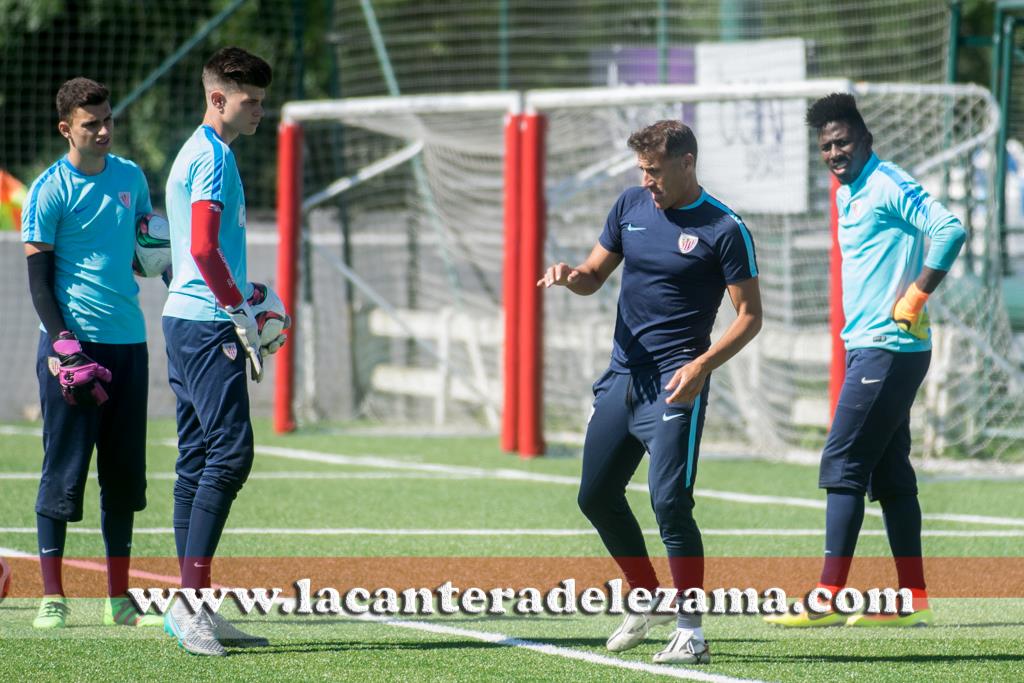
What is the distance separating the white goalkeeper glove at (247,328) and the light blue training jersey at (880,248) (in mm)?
2738

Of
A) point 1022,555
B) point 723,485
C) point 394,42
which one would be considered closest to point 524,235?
point 723,485

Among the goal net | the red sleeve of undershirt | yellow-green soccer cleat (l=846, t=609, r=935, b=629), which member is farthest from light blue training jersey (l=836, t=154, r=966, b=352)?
the goal net

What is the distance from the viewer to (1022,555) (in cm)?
823

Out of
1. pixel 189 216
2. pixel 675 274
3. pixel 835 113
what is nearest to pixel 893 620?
pixel 675 274

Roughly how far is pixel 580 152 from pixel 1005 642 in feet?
27.8

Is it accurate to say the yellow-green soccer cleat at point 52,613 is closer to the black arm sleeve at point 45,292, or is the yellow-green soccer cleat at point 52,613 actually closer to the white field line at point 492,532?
the black arm sleeve at point 45,292

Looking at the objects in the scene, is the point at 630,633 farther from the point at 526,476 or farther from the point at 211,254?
the point at 526,476

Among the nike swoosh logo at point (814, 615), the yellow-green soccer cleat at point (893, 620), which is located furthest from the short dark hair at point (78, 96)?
the yellow-green soccer cleat at point (893, 620)

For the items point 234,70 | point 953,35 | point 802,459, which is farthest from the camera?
point 953,35

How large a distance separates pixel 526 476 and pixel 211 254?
5.82 m

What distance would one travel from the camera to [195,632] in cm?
582

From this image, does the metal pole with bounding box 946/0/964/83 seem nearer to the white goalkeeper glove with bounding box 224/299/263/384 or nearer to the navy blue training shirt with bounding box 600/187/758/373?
the navy blue training shirt with bounding box 600/187/758/373

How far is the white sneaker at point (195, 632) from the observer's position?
19.0 feet

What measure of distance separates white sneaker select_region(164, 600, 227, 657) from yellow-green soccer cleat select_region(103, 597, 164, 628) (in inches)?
19.0
